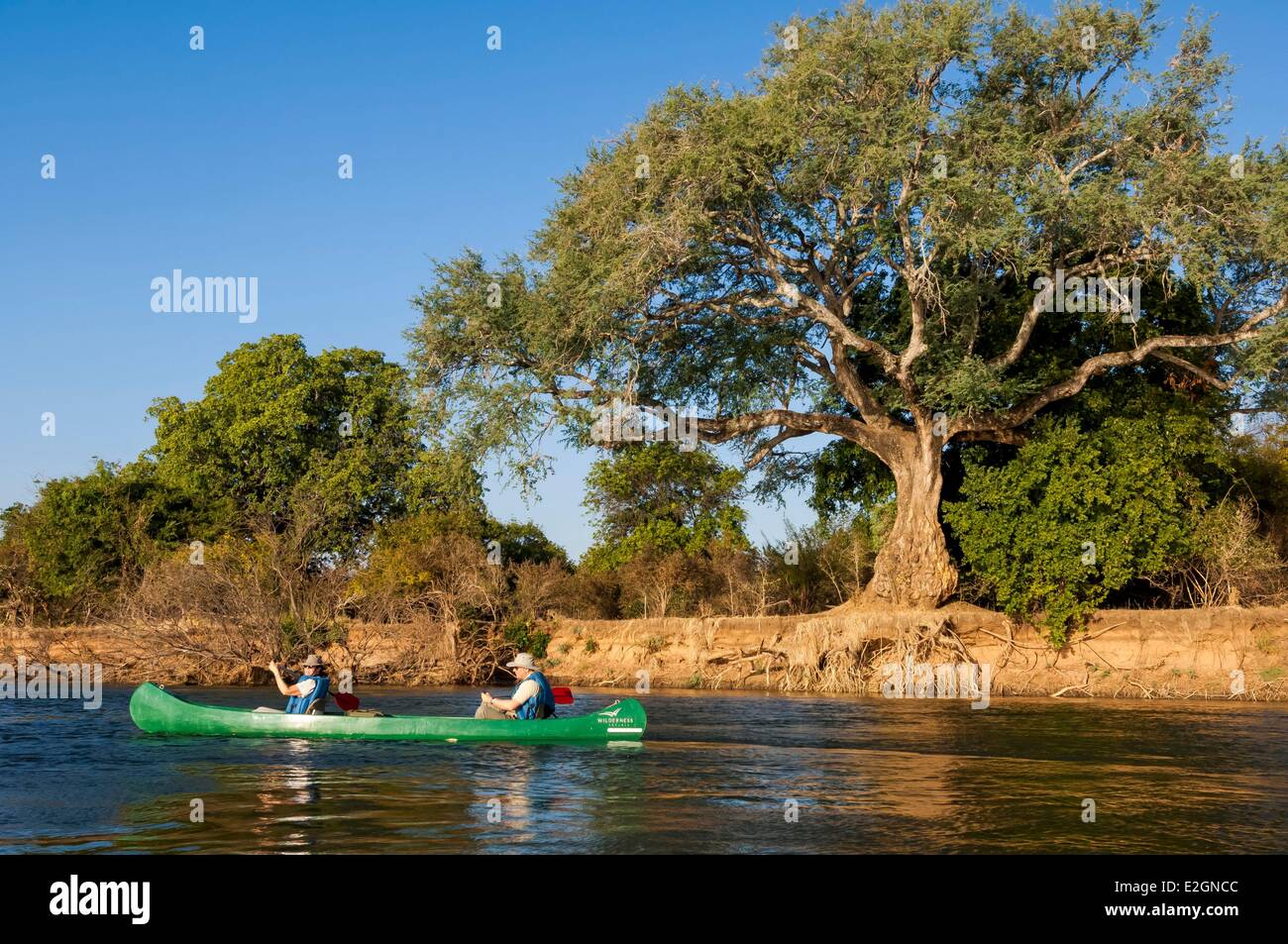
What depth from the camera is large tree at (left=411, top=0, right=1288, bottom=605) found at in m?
30.0

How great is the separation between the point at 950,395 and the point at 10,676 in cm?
2772

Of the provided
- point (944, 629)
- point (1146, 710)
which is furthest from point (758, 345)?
point (1146, 710)

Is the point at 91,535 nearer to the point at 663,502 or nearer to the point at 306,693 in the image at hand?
the point at 663,502

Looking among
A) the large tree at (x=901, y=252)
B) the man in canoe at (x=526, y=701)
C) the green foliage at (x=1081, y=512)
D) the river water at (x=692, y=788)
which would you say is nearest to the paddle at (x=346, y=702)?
the river water at (x=692, y=788)

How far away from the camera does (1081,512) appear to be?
109ft

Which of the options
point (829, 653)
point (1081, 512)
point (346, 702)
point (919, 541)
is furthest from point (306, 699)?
point (1081, 512)
